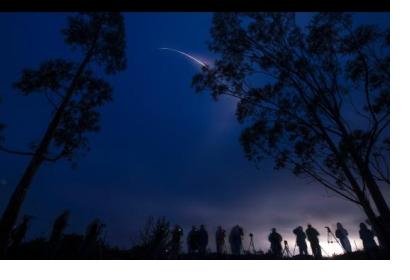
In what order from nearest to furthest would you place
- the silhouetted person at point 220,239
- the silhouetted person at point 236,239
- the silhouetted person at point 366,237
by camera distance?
the silhouetted person at point 366,237
the silhouetted person at point 236,239
the silhouetted person at point 220,239

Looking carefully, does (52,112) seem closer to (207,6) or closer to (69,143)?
(69,143)

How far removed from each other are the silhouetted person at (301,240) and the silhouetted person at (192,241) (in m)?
4.15

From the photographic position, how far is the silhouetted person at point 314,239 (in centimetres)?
949

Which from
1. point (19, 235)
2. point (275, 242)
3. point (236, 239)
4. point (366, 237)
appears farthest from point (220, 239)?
point (19, 235)

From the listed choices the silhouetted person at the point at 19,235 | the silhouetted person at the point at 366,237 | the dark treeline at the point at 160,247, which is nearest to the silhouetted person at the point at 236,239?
the dark treeline at the point at 160,247

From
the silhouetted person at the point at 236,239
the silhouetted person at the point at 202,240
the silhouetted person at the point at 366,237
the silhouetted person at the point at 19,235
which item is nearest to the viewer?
the silhouetted person at the point at 19,235

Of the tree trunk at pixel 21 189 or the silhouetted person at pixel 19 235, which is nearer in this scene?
the tree trunk at pixel 21 189

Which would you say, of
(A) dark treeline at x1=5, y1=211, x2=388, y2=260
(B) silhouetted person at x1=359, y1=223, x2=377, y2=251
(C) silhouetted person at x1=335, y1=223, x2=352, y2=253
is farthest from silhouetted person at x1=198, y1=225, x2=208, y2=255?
(B) silhouetted person at x1=359, y1=223, x2=377, y2=251

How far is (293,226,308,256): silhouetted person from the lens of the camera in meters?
10.0

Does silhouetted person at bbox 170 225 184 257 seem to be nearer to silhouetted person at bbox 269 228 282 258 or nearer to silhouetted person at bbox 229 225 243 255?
silhouetted person at bbox 229 225 243 255

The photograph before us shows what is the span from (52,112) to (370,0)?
886 centimetres

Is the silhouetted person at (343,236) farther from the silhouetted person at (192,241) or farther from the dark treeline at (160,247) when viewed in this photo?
the silhouetted person at (192,241)

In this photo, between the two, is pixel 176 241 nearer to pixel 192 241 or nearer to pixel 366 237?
pixel 192 241
